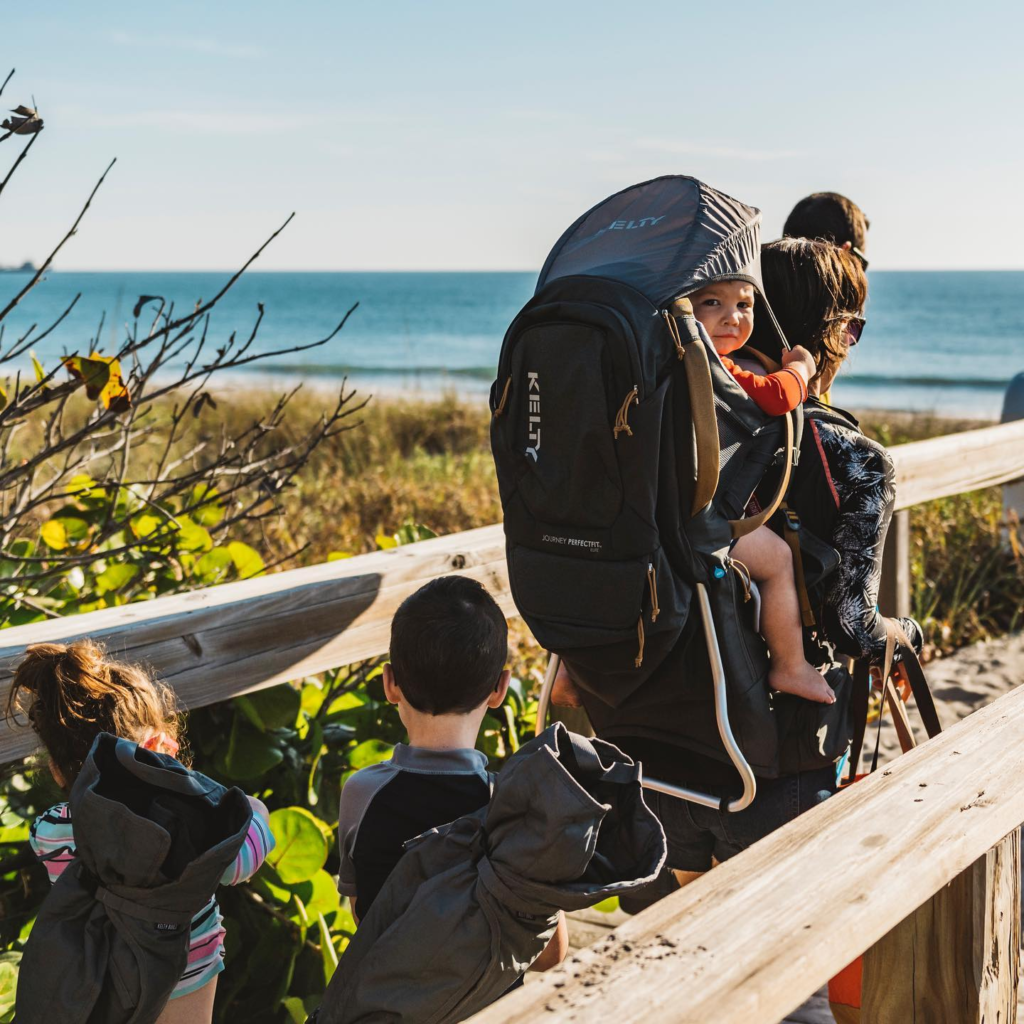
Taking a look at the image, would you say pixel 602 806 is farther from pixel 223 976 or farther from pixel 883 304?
pixel 883 304

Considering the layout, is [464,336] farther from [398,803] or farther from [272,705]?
[398,803]

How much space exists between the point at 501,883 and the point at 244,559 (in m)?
Result: 1.94

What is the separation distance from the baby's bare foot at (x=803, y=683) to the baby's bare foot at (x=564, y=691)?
430 mm

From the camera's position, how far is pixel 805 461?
2.09 metres

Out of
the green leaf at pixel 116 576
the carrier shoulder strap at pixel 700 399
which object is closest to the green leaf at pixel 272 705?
the green leaf at pixel 116 576

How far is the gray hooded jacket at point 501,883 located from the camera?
1.48m

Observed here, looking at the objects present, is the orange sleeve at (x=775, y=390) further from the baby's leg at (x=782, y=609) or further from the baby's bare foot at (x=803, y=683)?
the baby's bare foot at (x=803, y=683)

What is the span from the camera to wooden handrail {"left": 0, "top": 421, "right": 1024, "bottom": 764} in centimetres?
224

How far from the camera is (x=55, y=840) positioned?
6.17 feet

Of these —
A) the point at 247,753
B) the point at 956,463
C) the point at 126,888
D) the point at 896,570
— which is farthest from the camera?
the point at 896,570

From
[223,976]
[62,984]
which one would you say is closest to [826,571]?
[62,984]

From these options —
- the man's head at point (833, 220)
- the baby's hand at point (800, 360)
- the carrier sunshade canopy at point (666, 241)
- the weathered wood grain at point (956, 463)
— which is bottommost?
the weathered wood grain at point (956, 463)

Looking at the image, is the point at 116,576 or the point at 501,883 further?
the point at 116,576

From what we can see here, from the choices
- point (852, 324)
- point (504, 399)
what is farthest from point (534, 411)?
point (852, 324)
